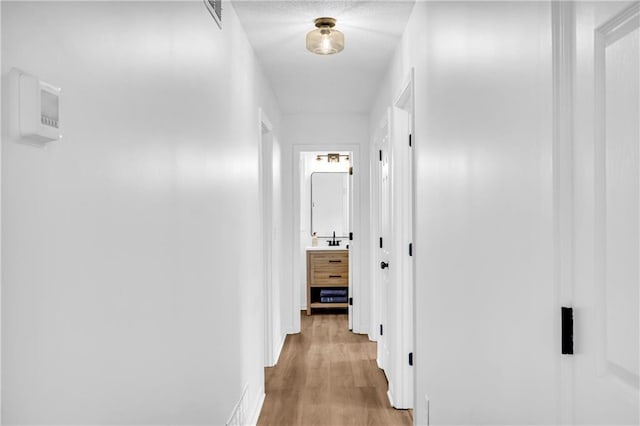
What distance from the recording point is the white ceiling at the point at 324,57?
2.71 m

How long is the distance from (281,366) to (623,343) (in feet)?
12.2

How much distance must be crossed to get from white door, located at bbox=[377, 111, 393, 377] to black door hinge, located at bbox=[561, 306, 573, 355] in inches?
102

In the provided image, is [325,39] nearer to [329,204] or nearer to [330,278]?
[330,278]

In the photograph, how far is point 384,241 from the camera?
13.6 feet

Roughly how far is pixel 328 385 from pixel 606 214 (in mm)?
3232

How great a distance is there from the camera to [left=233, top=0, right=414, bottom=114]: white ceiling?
2.71 m

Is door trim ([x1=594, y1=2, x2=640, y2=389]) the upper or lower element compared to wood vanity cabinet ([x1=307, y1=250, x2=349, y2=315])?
upper

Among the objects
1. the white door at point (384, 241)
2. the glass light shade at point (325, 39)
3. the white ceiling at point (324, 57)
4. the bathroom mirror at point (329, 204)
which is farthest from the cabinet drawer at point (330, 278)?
the glass light shade at point (325, 39)

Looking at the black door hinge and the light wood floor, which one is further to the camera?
the light wood floor

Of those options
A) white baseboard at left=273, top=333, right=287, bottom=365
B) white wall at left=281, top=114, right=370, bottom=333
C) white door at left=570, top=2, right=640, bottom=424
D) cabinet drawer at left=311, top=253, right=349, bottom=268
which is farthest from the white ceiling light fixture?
cabinet drawer at left=311, top=253, right=349, bottom=268

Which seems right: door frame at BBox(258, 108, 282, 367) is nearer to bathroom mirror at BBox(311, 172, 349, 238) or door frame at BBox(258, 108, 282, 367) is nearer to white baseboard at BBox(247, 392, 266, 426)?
white baseboard at BBox(247, 392, 266, 426)

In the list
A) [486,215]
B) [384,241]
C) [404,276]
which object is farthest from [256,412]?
[486,215]

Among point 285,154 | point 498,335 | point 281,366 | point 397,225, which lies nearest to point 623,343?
point 498,335

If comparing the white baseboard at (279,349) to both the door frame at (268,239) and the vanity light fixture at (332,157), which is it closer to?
the door frame at (268,239)
